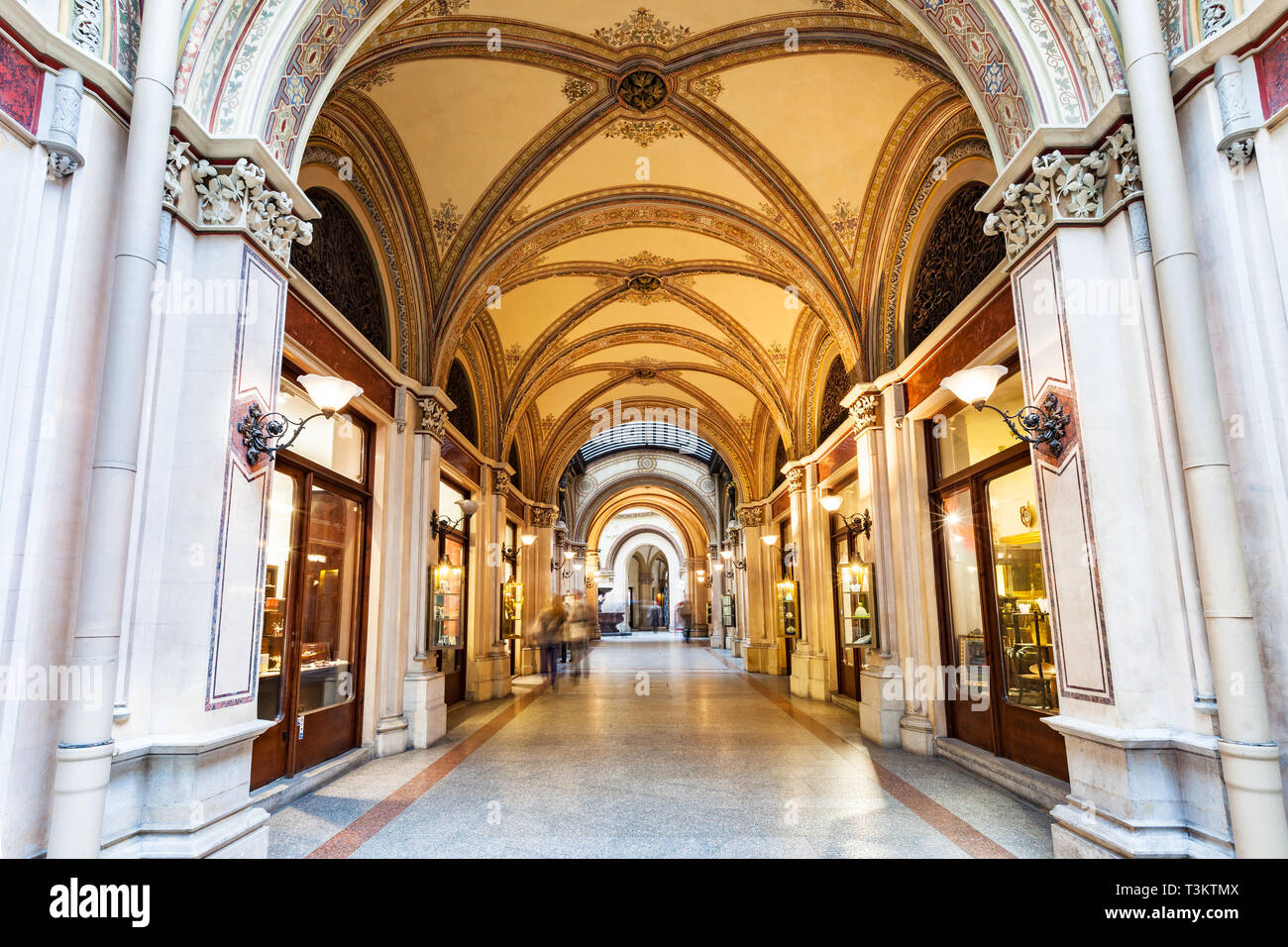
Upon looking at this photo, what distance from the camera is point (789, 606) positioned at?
12180 millimetres

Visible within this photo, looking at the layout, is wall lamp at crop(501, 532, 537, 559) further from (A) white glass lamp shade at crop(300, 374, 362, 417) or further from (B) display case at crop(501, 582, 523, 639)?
(A) white glass lamp shade at crop(300, 374, 362, 417)

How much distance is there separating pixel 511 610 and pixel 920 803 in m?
8.61

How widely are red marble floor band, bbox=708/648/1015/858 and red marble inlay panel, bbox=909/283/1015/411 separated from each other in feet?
10.5

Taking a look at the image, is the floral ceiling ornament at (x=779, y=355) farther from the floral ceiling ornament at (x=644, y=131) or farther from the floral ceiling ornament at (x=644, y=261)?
the floral ceiling ornament at (x=644, y=131)

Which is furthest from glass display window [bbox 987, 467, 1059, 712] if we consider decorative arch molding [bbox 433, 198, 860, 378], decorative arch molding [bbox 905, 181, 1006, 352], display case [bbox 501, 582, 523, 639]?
display case [bbox 501, 582, 523, 639]

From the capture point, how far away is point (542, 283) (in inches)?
404

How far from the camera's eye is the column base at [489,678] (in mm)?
10172

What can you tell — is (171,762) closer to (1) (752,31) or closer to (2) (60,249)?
(2) (60,249)

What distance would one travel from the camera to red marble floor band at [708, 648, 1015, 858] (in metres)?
3.84

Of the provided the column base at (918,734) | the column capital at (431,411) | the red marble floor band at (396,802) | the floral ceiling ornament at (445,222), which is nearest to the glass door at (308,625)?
the red marble floor band at (396,802)

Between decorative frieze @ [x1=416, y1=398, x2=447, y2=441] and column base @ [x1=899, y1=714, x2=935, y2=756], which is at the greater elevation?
decorative frieze @ [x1=416, y1=398, x2=447, y2=441]

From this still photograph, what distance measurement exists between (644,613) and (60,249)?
4041cm

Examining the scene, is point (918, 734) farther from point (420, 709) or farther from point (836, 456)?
point (420, 709)

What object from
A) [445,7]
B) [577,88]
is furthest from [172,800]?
[577,88]
